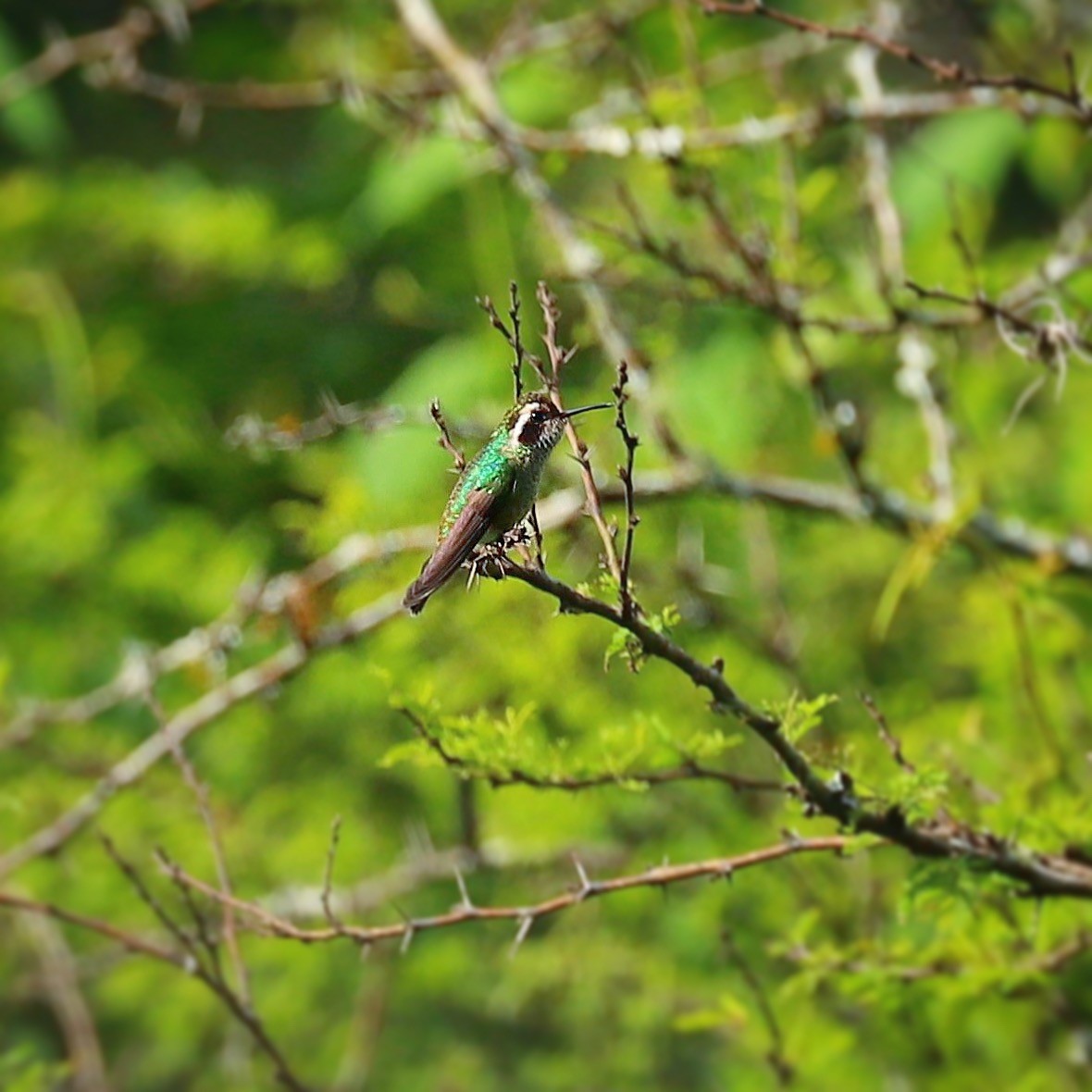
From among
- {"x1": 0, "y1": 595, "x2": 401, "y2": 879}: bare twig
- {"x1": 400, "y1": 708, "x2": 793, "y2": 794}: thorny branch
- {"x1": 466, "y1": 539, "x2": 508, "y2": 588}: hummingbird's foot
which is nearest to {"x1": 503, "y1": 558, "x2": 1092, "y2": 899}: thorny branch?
{"x1": 466, "y1": 539, "x2": 508, "y2": 588}: hummingbird's foot

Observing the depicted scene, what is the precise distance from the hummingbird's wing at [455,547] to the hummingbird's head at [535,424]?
81mm

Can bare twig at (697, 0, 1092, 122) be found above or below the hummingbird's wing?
above

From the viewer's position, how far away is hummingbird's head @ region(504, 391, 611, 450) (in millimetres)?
1895

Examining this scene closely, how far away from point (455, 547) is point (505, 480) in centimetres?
11

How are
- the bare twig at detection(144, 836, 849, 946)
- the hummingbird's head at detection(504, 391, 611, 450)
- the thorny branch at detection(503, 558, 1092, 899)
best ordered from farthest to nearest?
the bare twig at detection(144, 836, 849, 946) < the hummingbird's head at detection(504, 391, 611, 450) < the thorny branch at detection(503, 558, 1092, 899)

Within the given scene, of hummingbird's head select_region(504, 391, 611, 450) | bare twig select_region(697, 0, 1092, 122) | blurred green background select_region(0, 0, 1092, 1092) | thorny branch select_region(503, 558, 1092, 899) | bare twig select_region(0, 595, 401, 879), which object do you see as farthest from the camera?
blurred green background select_region(0, 0, 1092, 1092)

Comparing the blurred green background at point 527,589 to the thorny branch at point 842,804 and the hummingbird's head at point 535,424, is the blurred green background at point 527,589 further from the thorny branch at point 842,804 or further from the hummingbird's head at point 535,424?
the hummingbird's head at point 535,424

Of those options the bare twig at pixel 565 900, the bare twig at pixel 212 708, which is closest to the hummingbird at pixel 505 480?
the bare twig at pixel 565 900

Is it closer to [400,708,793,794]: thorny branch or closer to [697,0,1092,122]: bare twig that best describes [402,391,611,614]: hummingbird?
[400,708,793,794]: thorny branch

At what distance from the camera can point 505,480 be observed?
189 centimetres

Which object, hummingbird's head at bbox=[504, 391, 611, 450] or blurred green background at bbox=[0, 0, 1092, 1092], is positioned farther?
blurred green background at bbox=[0, 0, 1092, 1092]

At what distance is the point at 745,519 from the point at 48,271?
14.7 ft

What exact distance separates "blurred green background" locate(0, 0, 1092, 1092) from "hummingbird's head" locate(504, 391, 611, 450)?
507 millimetres

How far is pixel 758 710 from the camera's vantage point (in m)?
2.09
